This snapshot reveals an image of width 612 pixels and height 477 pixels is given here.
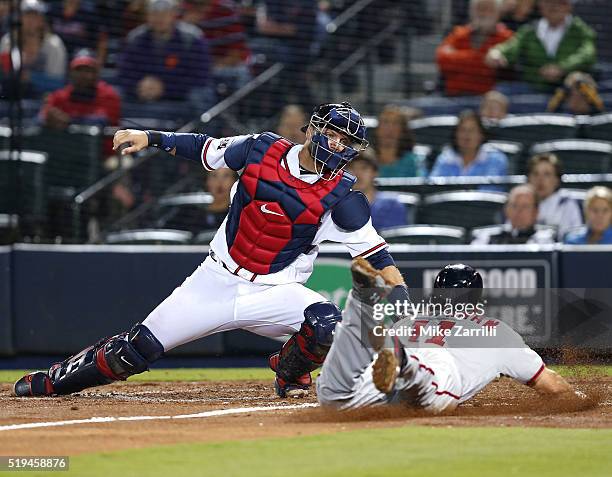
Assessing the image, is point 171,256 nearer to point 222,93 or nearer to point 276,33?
point 222,93

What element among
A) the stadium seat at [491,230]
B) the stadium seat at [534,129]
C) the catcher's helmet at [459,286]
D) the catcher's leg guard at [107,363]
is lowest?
the catcher's leg guard at [107,363]

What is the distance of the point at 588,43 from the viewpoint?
13.0 m

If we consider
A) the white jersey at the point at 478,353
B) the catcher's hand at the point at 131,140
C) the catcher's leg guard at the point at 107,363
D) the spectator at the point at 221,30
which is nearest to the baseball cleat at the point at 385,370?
the white jersey at the point at 478,353

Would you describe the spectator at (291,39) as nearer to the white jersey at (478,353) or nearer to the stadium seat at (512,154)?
the stadium seat at (512,154)

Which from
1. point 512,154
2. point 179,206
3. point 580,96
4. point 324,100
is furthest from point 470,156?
point 179,206

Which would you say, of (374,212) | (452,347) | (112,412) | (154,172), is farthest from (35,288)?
(452,347)

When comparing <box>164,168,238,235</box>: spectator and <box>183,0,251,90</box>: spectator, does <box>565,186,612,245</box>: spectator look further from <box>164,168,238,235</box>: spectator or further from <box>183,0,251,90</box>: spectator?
<box>183,0,251,90</box>: spectator

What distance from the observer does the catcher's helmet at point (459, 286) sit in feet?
20.9

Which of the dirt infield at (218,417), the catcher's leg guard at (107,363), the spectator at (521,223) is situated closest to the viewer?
the dirt infield at (218,417)

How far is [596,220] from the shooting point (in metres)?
10.8

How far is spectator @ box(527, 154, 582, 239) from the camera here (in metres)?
11.1

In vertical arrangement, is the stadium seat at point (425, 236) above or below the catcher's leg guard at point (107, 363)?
above

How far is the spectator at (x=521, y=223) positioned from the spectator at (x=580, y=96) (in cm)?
183

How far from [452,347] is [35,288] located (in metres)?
5.69
